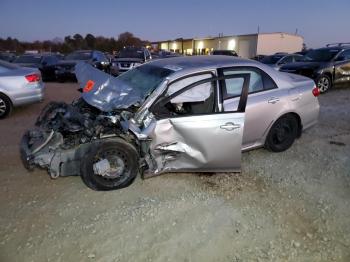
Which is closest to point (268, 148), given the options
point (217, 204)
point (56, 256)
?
point (217, 204)

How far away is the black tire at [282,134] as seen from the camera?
16.0 feet

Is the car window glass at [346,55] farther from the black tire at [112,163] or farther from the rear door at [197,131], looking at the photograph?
the black tire at [112,163]

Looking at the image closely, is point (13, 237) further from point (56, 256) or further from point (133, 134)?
point (133, 134)

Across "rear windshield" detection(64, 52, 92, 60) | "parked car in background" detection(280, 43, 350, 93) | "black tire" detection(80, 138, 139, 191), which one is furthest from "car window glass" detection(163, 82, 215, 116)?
"rear windshield" detection(64, 52, 92, 60)

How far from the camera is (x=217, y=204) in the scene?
3613 mm

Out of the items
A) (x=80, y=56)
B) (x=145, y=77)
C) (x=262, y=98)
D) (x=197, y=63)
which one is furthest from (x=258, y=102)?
(x=80, y=56)

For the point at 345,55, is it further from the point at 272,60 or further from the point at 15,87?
the point at 15,87

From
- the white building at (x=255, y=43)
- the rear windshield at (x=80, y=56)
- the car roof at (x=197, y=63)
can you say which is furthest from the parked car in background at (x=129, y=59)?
the white building at (x=255, y=43)

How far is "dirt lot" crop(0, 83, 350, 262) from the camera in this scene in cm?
284

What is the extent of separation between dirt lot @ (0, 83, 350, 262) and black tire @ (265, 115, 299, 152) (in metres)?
0.28

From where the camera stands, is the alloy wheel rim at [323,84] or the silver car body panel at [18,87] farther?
the alloy wheel rim at [323,84]

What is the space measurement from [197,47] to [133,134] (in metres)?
57.6

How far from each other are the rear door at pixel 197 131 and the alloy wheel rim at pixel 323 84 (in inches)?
319

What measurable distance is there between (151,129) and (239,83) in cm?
137
